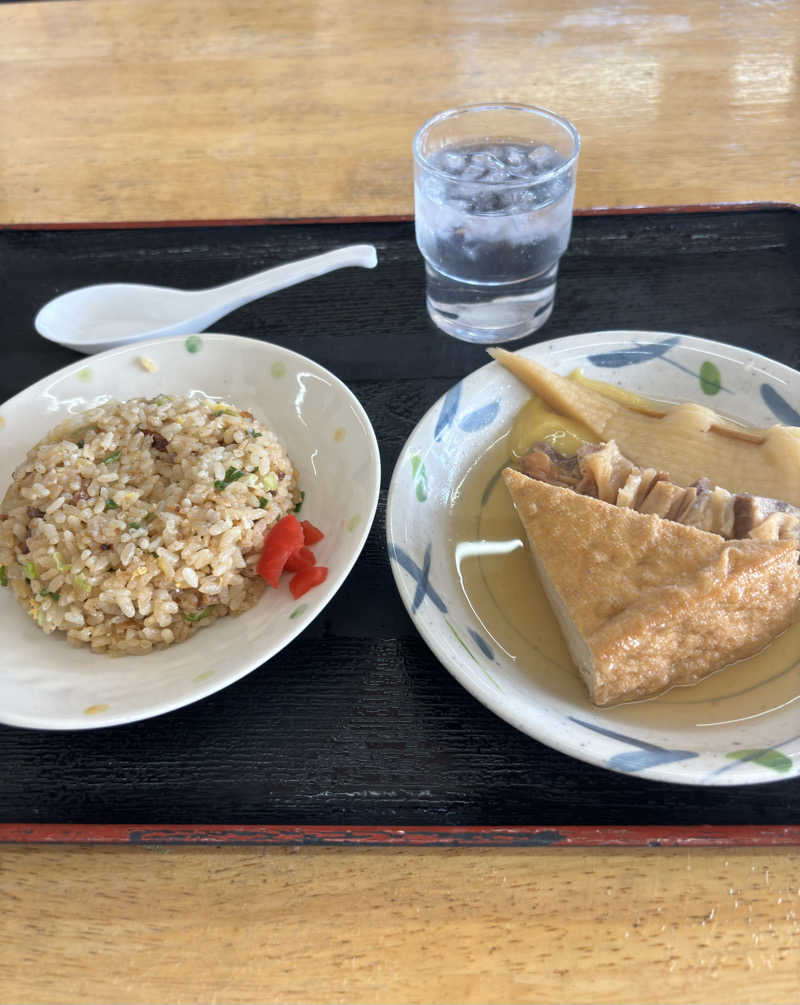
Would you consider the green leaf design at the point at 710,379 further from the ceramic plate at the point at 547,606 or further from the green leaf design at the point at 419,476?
the green leaf design at the point at 419,476

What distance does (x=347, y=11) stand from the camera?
359cm

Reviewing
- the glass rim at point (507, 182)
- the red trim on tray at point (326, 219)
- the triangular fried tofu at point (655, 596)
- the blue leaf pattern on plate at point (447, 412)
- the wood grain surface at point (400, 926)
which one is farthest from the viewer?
the red trim on tray at point (326, 219)

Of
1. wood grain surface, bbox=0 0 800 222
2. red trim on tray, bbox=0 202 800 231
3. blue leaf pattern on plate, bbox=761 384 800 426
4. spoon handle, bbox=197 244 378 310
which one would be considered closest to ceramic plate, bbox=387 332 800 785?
A: blue leaf pattern on plate, bbox=761 384 800 426

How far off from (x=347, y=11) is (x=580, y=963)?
3.77m

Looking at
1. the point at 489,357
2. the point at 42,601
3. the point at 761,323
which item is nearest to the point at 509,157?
the point at 489,357

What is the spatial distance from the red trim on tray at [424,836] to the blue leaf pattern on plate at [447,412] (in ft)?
2.69

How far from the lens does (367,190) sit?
2.74 metres

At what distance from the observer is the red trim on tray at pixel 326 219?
241cm

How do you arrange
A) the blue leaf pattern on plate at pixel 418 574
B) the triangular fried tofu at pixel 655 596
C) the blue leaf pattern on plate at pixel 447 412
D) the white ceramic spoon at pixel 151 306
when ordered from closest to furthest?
the triangular fried tofu at pixel 655 596, the blue leaf pattern on plate at pixel 418 574, the blue leaf pattern on plate at pixel 447 412, the white ceramic spoon at pixel 151 306

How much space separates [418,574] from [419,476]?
250mm

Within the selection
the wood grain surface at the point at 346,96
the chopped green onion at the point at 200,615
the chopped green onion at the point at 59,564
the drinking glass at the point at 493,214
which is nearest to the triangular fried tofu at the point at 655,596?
the chopped green onion at the point at 200,615

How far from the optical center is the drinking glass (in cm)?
194

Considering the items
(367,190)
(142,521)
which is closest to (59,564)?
(142,521)

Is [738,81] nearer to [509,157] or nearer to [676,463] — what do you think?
[509,157]
